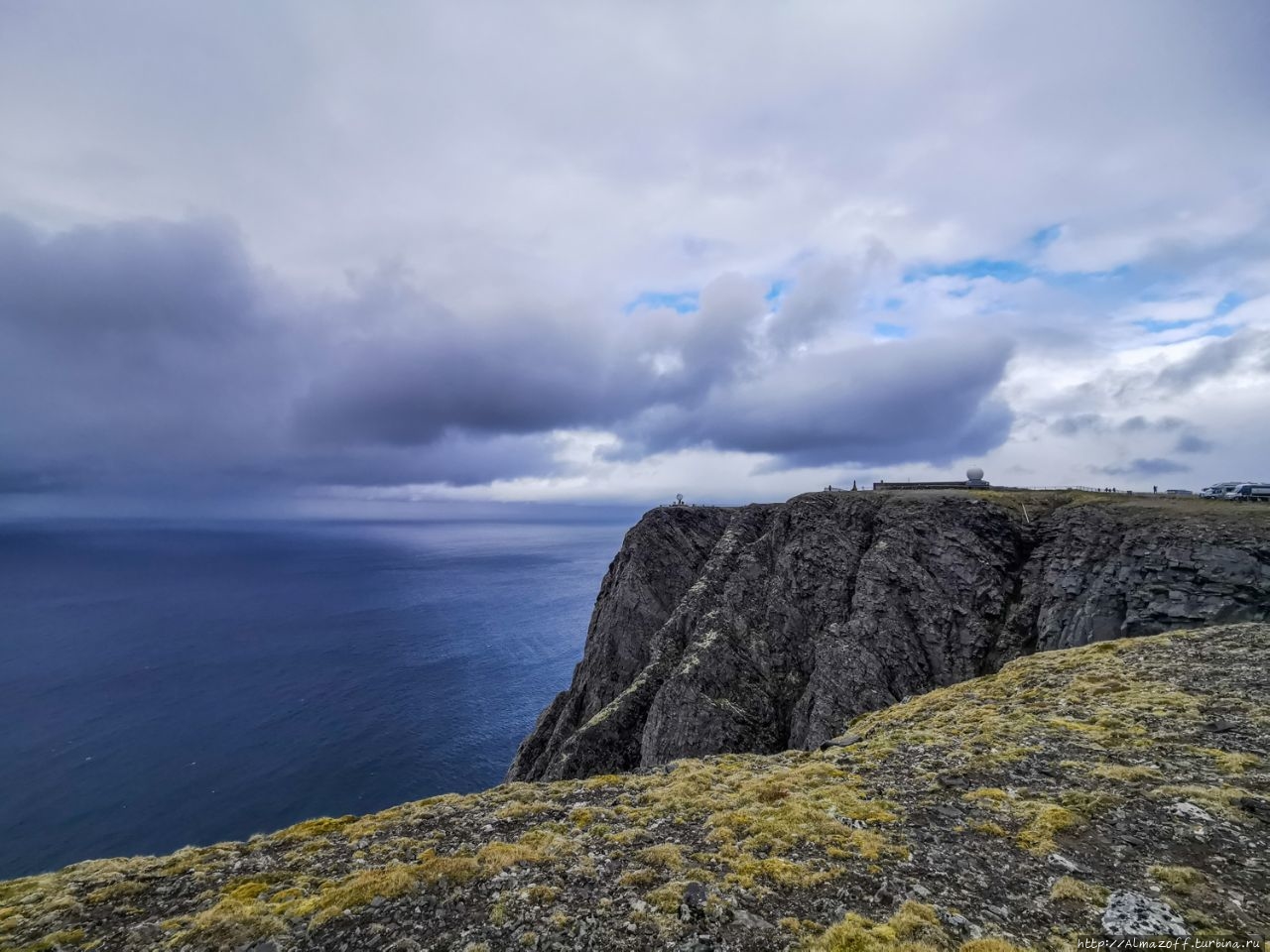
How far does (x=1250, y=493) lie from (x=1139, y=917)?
72.3 m

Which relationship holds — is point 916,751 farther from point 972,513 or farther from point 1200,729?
point 972,513

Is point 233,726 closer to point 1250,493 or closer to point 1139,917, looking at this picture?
point 1139,917

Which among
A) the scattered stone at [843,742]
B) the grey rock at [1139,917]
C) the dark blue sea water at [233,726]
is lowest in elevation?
the dark blue sea water at [233,726]

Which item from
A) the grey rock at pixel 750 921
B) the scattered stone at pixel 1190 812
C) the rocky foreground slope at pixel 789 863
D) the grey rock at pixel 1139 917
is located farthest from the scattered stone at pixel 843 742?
the grey rock at pixel 750 921

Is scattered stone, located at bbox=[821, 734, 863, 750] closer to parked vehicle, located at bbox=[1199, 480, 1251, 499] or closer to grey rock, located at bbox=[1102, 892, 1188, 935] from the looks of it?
grey rock, located at bbox=[1102, 892, 1188, 935]

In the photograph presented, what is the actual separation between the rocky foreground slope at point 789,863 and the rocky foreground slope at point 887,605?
31.3 metres

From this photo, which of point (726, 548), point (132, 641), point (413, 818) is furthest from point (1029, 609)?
point (132, 641)

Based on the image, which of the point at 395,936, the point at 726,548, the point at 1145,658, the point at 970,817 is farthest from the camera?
the point at 726,548

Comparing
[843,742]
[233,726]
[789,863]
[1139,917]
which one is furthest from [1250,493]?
[233,726]

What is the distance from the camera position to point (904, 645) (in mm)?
59969

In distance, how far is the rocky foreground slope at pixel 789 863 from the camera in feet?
40.6

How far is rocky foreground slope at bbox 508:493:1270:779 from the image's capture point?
47969 mm

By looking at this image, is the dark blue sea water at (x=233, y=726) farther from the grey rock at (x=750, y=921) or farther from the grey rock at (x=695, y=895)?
the grey rock at (x=750, y=921)

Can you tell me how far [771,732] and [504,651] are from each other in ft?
413
